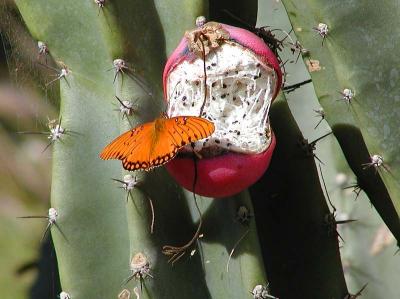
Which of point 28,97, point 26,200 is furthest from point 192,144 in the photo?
point 26,200

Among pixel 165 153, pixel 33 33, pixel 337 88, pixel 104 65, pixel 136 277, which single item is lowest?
pixel 136 277

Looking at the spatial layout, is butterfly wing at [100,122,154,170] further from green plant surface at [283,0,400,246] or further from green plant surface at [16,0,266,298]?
green plant surface at [283,0,400,246]

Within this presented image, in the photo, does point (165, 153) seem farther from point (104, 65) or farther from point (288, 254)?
point (288, 254)

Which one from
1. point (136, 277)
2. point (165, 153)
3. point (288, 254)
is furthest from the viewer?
point (288, 254)

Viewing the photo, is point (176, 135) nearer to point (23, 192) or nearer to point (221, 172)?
point (221, 172)

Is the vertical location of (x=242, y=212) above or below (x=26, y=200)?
below

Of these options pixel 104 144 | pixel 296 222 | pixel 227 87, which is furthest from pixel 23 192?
pixel 227 87

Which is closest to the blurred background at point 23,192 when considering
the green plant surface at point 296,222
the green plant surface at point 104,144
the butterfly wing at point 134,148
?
the green plant surface at point 104,144

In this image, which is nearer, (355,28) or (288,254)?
(355,28)

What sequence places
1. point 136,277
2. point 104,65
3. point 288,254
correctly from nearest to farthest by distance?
point 136,277 < point 104,65 < point 288,254
